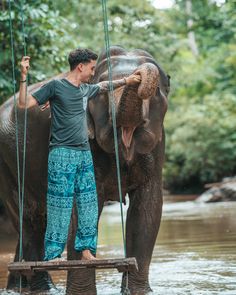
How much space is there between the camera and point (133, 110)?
6789 millimetres

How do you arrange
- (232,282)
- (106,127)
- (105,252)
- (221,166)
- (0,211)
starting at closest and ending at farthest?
(106,127) < (232,282) < (105,252) < (0,211) < (221,166)

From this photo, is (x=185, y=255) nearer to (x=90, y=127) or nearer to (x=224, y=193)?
(x=90, y=127)

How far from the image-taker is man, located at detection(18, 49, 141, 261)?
258 inches

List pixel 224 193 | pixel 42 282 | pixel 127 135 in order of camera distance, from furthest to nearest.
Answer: pixel 224 193, pixel 42 282, pixel 127 135

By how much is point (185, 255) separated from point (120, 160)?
3256mm

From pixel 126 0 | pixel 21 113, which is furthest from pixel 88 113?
pixel 126 0

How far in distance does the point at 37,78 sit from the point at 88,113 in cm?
754

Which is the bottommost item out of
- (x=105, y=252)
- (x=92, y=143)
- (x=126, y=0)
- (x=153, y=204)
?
(x=105, y=252)

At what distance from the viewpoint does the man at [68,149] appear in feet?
21.5

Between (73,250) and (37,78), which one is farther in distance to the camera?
(37,78)

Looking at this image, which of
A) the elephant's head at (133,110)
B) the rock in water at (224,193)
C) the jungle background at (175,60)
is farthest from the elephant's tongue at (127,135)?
the rock in water at (224,193)

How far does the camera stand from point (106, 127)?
7.21m

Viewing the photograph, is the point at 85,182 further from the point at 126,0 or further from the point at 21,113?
the point at 126,0

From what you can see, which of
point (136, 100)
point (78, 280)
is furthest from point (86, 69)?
point (78, 280)
